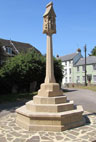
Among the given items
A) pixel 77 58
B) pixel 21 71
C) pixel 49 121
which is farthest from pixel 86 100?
pixel 77 58

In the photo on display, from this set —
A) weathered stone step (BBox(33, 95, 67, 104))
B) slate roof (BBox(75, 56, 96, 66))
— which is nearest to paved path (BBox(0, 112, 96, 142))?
weathered stone step (BBox(33, 95, 67, 104))

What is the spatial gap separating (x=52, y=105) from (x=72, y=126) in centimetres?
124

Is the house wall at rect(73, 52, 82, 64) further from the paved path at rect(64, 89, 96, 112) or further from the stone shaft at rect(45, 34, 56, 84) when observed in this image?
the stone shaft at rect(45, 34, 56, 84)

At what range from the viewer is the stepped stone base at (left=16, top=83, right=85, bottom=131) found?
5.64 meters

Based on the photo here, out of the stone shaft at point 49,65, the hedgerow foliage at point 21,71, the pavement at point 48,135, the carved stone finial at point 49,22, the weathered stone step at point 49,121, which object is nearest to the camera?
the pavement at point 48,135

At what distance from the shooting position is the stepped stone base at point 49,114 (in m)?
5.64

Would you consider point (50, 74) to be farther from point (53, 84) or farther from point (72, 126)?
point (72, 126)

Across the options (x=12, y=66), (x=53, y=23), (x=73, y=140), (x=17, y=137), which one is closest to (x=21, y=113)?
(x=17, y=137)

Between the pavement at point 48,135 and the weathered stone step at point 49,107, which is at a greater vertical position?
the weathered stone step at point 49,107

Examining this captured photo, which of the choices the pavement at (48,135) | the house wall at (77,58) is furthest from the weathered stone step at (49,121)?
the house wall at (77,58)

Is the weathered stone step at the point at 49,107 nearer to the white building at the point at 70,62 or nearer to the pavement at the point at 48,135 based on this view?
the pavement at the point at 48,135

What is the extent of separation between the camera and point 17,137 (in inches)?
194

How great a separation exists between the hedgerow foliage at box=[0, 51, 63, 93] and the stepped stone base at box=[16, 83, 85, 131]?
41.6ft

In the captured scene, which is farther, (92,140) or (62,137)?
(62,137)
